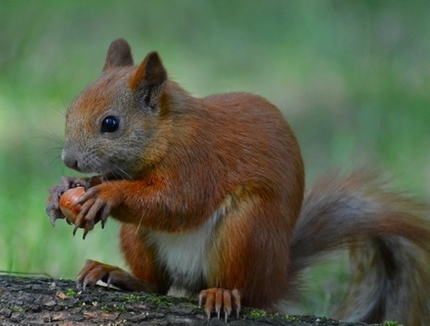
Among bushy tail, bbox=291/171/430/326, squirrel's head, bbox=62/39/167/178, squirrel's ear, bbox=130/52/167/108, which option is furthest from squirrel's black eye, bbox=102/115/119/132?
bushy tail, bbox=291/171/430/326

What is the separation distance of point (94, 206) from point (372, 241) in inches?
45.5

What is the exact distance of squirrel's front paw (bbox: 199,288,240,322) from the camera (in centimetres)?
300

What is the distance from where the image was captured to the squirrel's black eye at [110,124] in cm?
313

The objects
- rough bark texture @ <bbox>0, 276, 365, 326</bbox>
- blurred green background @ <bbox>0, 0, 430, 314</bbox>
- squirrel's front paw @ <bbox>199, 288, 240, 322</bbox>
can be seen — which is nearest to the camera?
rough bark texture @ <bbox>0, 276, 365, 326</bbox>

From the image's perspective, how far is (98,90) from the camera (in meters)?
3.20

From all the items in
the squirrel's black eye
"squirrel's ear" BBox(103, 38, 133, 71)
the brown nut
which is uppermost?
"squirrel's ear" BBox(103, 38, 133, 71)

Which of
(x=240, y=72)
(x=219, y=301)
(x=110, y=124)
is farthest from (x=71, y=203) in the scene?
(x=240, y=72)

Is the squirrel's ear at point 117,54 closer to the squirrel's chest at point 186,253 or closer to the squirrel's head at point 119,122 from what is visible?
the squirrel's head at point 119,122

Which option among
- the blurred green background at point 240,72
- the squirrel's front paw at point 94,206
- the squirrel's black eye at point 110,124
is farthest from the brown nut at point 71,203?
the blurred green background at point 240,72

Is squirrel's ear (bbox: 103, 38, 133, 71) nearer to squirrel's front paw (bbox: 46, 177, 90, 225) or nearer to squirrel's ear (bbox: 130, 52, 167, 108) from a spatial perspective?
squirrel's ear (bbox: 130, 52, 167, 108)

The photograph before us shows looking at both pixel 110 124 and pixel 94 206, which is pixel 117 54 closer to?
→ pixel 110 124

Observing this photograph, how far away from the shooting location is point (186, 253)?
3.26 m

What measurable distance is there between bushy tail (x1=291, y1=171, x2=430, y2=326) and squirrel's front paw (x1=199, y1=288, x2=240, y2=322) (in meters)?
0.53

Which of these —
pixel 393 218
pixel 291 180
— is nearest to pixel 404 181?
pixel 393 218
